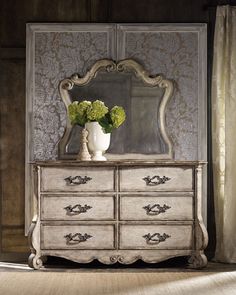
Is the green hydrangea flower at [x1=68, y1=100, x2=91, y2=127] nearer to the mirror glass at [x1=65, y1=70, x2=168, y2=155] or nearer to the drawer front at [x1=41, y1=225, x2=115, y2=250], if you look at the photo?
the mirror glass at [x1=65, y1=70, x2=168, y2=155]

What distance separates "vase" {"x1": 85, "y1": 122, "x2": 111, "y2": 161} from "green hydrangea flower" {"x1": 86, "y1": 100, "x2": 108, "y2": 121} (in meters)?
0.06

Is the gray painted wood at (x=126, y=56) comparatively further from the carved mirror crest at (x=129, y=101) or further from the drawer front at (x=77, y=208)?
the drawer front at (x=77, y=208)

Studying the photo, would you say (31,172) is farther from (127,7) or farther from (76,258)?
(127,7)

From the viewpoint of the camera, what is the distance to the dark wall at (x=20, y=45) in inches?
224

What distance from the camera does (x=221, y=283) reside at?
4625 mm

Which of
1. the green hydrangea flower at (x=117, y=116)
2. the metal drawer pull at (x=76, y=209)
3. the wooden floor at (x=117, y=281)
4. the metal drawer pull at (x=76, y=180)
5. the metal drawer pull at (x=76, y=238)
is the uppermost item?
the green hydrangea flower at (x=117, y=116)

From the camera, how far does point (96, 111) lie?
5.29 metres

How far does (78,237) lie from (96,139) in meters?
0.76

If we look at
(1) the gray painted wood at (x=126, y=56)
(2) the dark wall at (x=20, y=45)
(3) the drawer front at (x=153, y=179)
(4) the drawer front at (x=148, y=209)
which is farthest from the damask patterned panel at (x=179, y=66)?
(4) the drawer front at (x=148, y=209)

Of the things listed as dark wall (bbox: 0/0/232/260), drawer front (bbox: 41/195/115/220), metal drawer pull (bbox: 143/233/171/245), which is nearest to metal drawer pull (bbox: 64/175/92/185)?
drawer front (bbox: 41/195/115/220)

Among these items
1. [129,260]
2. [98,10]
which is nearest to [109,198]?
[129,260]

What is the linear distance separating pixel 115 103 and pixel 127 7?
792 mm

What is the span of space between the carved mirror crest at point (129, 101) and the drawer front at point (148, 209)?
1.94ft

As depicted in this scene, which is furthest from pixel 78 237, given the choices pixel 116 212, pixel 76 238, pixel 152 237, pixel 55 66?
pixel 55 66
